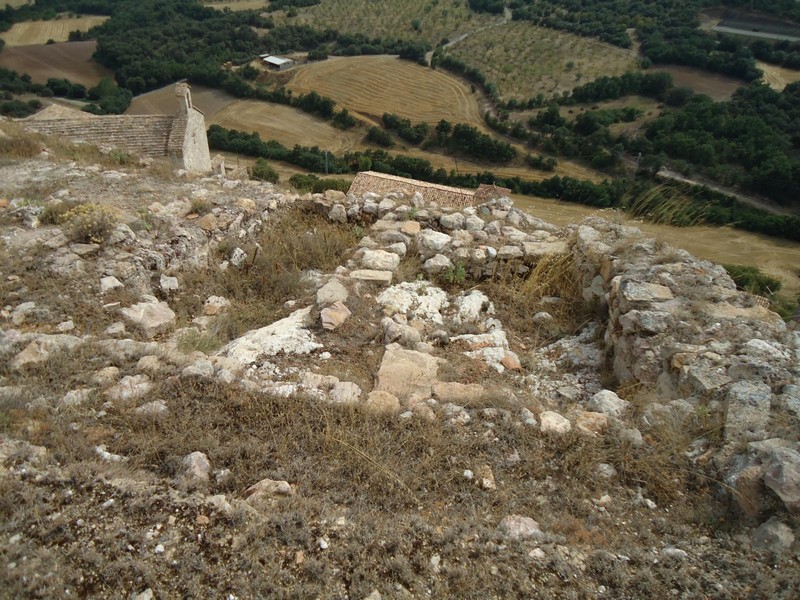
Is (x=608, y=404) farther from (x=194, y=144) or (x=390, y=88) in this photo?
(x=390, y=88)

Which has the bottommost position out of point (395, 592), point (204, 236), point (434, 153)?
point (434, 153)

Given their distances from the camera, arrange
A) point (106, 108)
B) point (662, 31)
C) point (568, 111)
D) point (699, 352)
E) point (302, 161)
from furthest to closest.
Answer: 1. point (662, 31)
2. point (568, 111)
3. point (106, 108)
4. point (302, 161)
5. point (699, 352)

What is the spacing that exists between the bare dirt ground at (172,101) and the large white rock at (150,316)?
39630 mm

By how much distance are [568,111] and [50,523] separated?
46566 millimetres

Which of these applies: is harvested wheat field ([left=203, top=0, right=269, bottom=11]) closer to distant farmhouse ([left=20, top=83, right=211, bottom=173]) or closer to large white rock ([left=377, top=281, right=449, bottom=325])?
distant farmhouse ([left=20, top=83, right=211, bottom=173])

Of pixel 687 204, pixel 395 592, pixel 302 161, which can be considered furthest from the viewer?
pixel 302 161

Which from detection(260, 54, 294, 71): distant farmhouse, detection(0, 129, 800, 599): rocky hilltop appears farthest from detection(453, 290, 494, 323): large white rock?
detection(260, 54, 294, 71): distant farmhouse

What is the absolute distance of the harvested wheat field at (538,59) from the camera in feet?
155

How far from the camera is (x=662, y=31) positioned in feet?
173

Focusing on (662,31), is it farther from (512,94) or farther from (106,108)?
(106,108)

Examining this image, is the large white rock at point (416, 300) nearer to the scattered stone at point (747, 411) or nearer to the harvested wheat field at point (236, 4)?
the scattered stone at point (747, 411)

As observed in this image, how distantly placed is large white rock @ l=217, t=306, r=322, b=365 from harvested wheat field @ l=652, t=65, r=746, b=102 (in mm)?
47909

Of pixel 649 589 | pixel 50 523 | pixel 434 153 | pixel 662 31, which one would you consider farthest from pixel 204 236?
pixel 662 31

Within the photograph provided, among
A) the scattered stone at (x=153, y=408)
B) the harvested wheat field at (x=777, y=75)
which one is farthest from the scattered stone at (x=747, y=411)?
the harvested wheat field at (x=777, y=75)
